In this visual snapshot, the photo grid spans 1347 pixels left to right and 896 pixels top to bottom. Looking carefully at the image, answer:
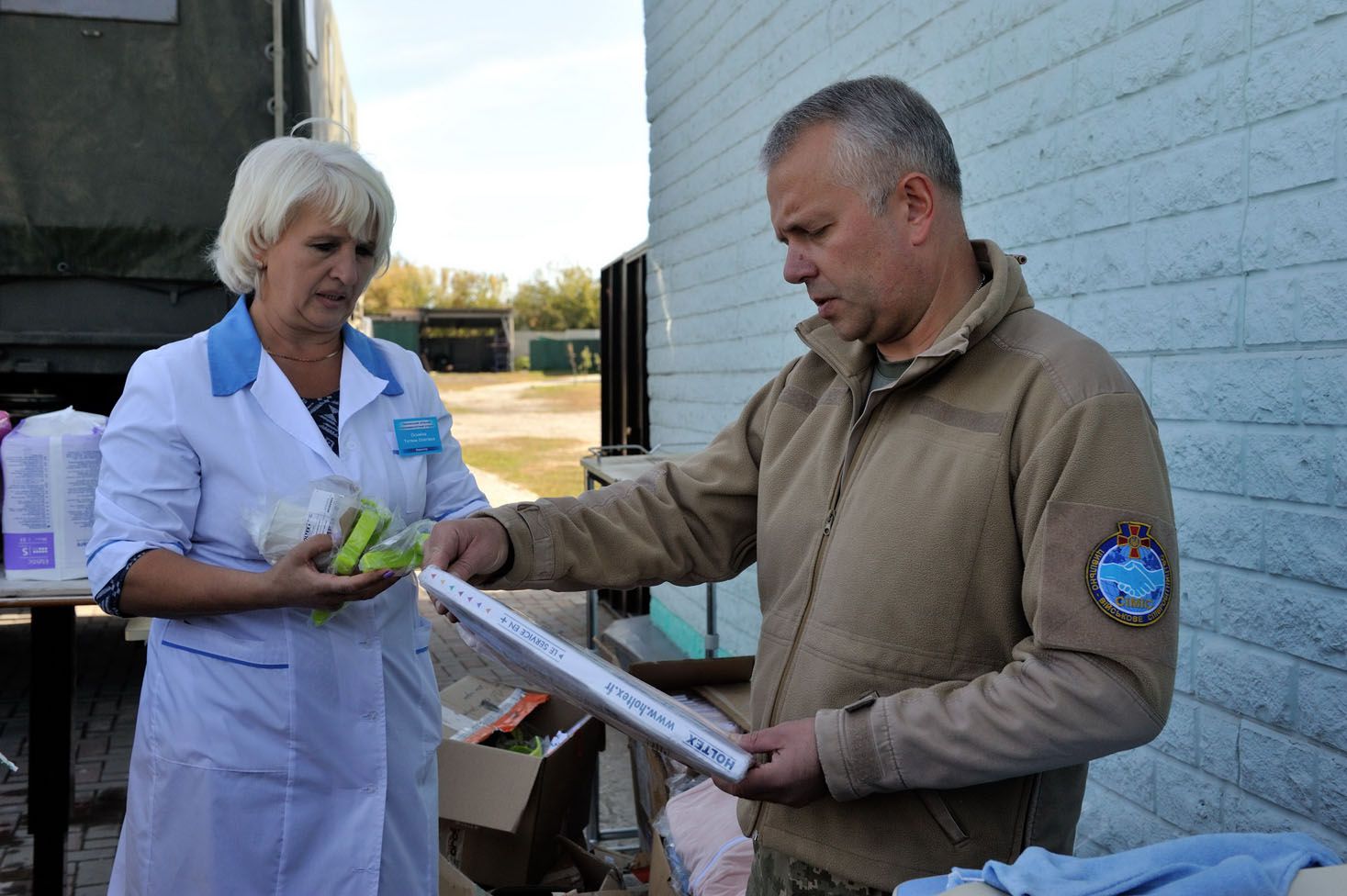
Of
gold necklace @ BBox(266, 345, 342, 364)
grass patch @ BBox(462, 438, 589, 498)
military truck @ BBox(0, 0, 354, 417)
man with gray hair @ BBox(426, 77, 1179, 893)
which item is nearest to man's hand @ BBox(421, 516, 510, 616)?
man with gray hair @ BBox(426, 77, 1179, 893)

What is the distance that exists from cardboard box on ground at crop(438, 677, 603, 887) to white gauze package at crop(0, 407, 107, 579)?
1.26m

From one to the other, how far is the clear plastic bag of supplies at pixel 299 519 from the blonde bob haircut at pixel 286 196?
558mm

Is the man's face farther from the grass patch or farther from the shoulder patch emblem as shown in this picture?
the grass patch

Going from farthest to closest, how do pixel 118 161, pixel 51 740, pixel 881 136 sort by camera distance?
pixel 118 161 < pixel 51 740 < pixel 881 136

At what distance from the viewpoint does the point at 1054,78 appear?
2857mm

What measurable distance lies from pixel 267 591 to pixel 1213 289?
1.97 m

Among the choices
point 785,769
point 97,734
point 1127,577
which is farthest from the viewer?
point 97,734

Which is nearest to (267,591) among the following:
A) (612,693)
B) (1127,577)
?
(612,693)

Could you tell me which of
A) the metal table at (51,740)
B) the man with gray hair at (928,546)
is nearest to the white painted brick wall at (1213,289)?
the man with gray hair at (928,546)

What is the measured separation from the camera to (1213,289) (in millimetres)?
2328

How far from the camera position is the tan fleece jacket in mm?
1419

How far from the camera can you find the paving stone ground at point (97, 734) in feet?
14.2

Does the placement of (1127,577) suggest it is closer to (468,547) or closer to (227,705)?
(468,547)

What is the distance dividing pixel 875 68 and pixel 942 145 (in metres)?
2.42
